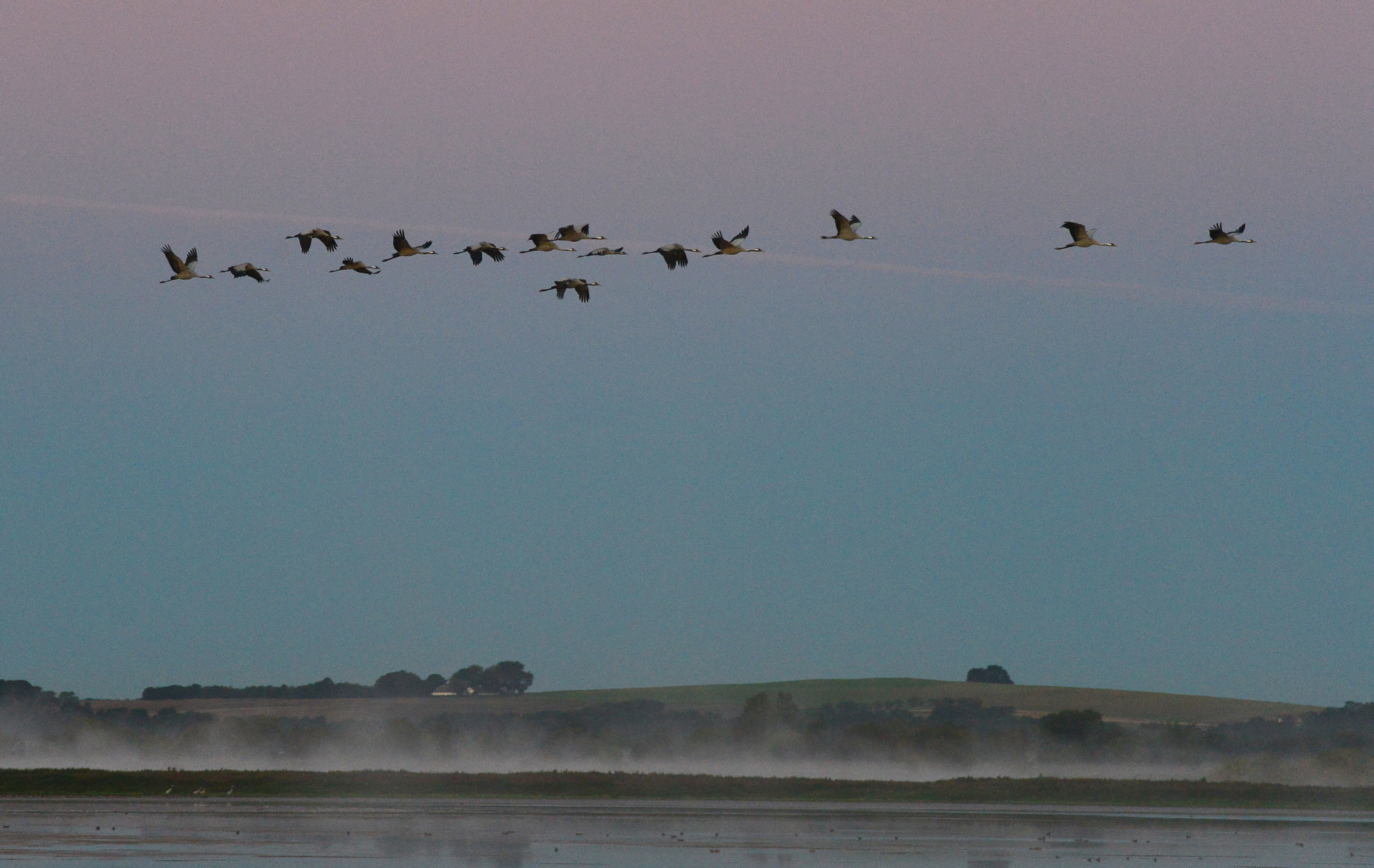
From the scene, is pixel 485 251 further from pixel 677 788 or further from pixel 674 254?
pixel 677 788

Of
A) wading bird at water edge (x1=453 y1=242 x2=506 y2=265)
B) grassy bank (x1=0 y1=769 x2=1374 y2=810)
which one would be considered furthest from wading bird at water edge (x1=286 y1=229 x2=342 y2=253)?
grassy bank (x1=0 y1=769 x2=1374 y2=810)

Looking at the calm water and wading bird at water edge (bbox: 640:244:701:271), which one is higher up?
wading bird at water edge (bbox: 640:244:701:271)

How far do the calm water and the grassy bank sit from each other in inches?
319

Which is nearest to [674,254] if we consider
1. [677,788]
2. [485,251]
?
[485,251]

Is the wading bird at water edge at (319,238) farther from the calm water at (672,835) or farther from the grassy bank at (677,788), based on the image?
the grassy bank at (677,788)

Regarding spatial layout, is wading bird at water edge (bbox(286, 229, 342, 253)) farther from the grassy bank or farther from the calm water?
the grassy bank

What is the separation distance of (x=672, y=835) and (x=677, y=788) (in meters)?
36.8

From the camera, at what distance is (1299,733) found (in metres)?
118

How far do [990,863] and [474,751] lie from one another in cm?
8133

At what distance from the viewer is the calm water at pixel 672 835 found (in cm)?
4825

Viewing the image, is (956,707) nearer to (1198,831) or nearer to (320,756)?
(320,756)

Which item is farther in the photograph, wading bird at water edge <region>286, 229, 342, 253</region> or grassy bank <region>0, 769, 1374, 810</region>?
grassy bank <region>0, 769, 1374, 810</region>

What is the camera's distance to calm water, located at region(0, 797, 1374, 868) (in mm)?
48250

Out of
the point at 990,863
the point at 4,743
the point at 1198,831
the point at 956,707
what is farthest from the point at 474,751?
the point at 990,863
